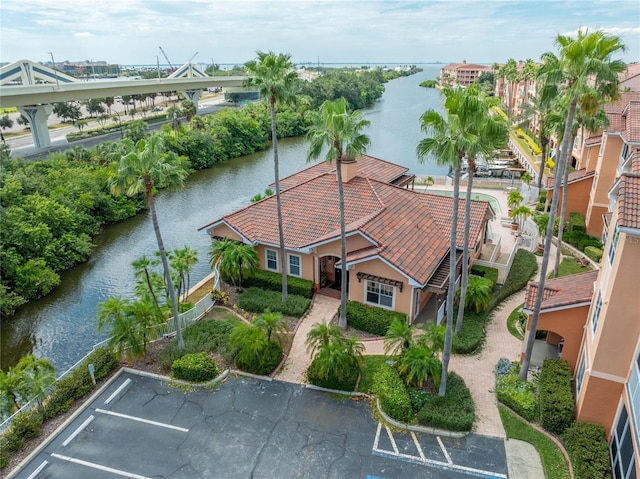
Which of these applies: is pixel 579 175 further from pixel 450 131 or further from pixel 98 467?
pixel 98 467

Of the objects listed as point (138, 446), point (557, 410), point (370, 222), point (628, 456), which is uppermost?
point (370, 222)

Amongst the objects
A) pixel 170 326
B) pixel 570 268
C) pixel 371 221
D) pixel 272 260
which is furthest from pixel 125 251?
pixel 570 268

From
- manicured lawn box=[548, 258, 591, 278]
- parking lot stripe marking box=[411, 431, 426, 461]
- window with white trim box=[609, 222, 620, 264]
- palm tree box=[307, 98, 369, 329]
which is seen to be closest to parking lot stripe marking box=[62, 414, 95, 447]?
parking lot stripe marking box=[411, 431, 426, 461]

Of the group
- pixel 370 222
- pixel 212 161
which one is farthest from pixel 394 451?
pixel 212 161

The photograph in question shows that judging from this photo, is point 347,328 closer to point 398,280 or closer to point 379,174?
point 398,280

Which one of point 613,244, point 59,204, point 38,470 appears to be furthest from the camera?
point 59,204

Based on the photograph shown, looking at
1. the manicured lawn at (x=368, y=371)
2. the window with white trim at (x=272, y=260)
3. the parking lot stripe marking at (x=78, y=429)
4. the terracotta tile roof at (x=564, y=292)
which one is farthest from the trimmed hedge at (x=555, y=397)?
the parking lot stripe marking at (x=78, y=429)

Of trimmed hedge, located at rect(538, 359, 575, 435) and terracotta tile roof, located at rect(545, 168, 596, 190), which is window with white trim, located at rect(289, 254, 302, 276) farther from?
terracotta tile roof, located at rect(545, 168, 596, 190)
